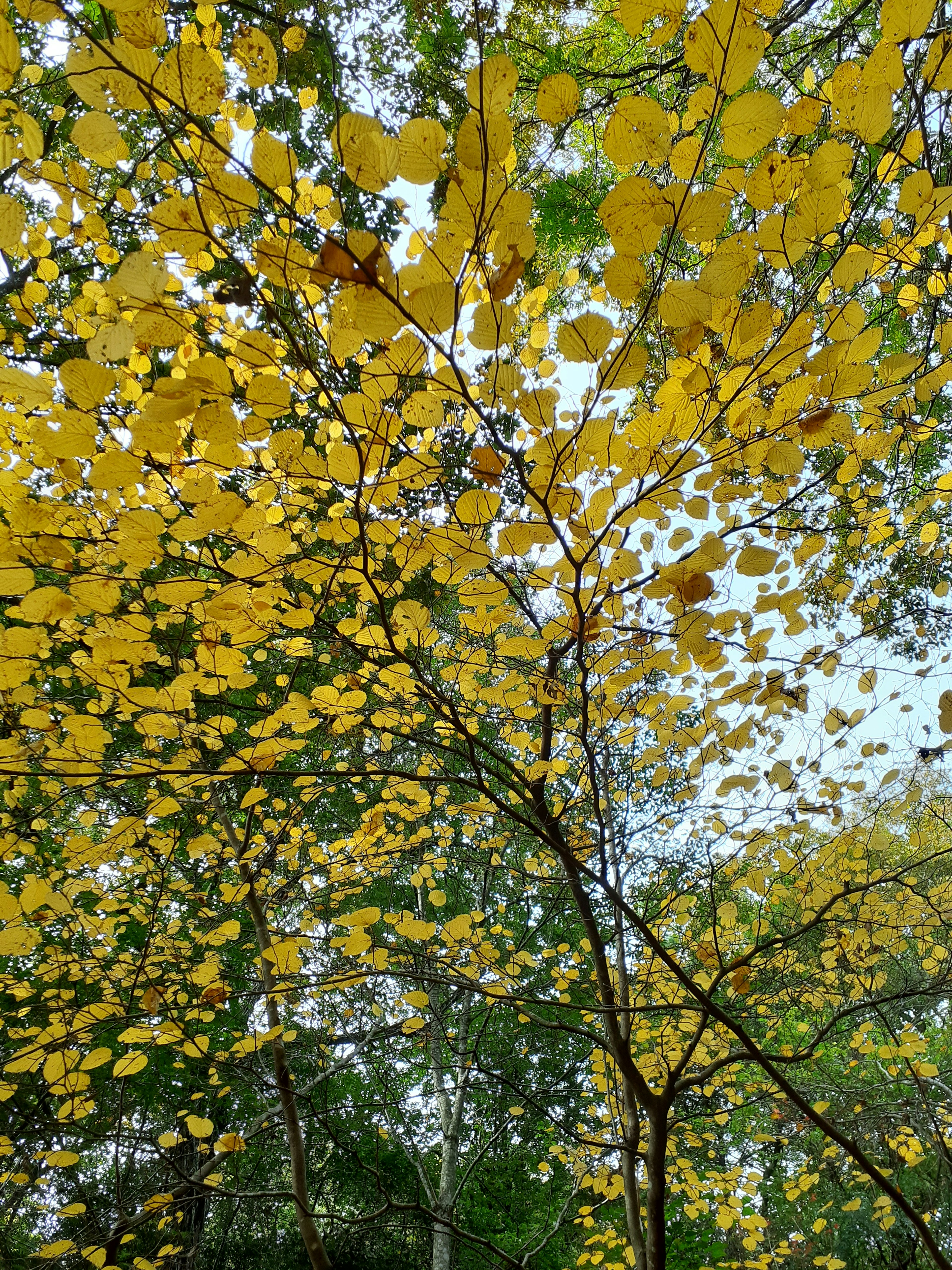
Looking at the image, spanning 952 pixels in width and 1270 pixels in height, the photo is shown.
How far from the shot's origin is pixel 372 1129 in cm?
480

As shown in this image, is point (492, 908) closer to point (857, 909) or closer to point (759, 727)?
point (857, 909)

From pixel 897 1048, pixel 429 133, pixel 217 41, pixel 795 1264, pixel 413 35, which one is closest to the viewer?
Answer: pixel 429 133

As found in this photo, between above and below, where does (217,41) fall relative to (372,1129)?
above

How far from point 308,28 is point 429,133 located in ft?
8.10

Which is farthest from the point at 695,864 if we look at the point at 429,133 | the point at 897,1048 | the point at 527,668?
the point at 429,133

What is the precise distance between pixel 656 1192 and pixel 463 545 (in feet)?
5.06

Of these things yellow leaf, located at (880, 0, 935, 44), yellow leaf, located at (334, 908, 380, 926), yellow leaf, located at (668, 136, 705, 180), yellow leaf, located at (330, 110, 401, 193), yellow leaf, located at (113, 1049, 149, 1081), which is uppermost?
yellow leaf, located at (880, 0, 935, 44)

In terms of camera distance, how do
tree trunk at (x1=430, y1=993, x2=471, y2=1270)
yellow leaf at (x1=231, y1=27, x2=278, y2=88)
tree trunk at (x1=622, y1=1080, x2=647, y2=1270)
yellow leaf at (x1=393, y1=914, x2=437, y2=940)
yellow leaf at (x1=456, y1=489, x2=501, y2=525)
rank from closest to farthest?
1. yellow leaf at (x1=231, y1=27, x2=278, y2=88)
2. yellow leaf at (x1=456, y1=489, x2=501, y2=525)
3. yellow leaf at (x1=393, y1=914, x2=437, y2=940)
4. tree trunk at (x1=622, y1=1080, x2=647, y2=1270)
5. tree trunk at (x1=430, y1=993, x2=471, y2=1270)

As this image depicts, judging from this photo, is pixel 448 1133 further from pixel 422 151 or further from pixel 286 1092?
pixel 422 151

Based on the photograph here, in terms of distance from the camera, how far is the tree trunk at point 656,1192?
151 cm

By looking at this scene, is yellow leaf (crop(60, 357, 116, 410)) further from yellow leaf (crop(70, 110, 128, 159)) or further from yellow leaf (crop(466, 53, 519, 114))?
yellow leaf (crop(466, 53, 519, 114))

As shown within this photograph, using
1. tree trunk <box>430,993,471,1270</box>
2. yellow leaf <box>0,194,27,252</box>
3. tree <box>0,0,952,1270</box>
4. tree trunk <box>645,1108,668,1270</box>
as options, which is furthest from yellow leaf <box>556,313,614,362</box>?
tree trunk <box>430,993,471,1270</box>

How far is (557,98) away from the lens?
30.0 inches

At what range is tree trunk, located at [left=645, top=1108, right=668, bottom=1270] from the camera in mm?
1513
